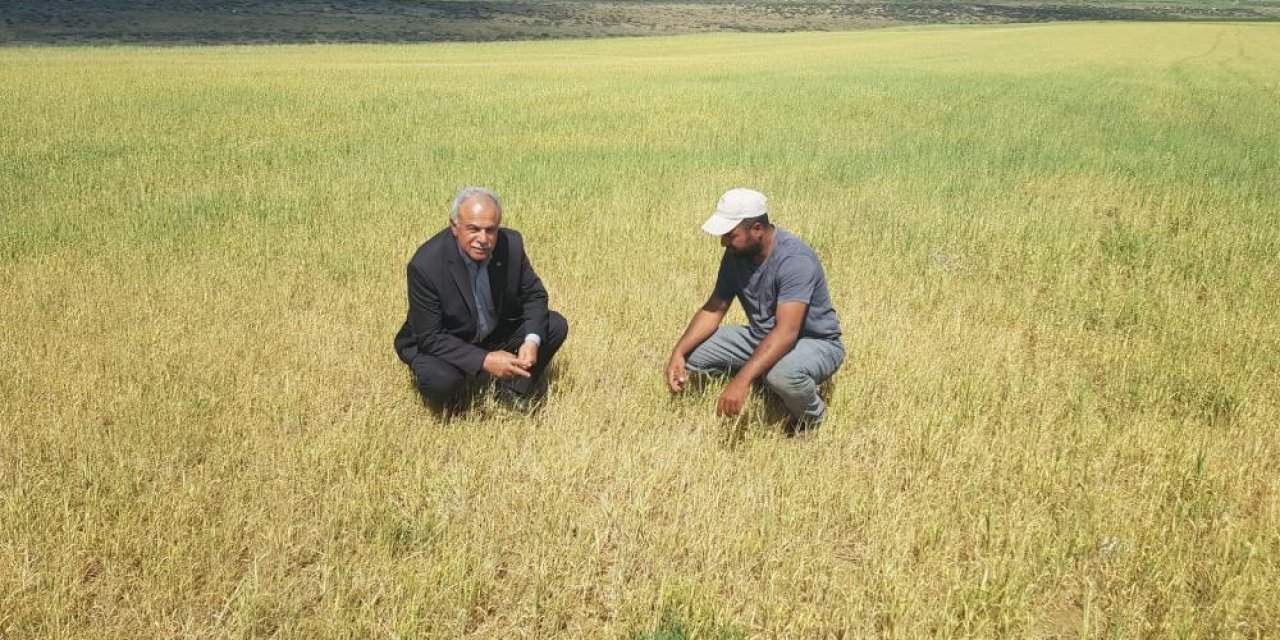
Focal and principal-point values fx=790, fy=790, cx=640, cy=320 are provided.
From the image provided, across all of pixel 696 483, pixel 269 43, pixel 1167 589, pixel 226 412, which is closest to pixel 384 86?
pixel 226 412

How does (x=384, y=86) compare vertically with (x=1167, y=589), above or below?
above

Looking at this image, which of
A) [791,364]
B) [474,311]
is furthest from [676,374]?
[474,311]

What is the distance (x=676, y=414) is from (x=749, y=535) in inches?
55.5

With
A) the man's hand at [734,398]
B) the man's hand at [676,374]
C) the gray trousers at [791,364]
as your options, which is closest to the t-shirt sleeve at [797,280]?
the gray trousers at [791,364]

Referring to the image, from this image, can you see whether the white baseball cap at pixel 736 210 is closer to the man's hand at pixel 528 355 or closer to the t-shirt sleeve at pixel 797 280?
the t-shirt sleeve at pixel 797 280

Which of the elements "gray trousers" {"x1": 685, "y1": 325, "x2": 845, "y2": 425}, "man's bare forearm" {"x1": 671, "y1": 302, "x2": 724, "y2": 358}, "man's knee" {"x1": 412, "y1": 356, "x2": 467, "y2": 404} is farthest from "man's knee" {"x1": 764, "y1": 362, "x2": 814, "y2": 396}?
"man's knee" {"x1": 412, "y1": 356, "x2": 467, "y2": 404}

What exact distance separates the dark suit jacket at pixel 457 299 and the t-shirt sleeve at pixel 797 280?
153 centimetres

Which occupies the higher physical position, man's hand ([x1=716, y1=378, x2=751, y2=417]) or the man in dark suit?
the man in dark suit

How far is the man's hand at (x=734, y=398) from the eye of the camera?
4285mm

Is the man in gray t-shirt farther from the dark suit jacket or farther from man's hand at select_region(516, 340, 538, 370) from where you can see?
the dark suit jacket

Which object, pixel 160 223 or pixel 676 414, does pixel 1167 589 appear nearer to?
pixel 676 414

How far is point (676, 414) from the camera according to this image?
15.9 ft

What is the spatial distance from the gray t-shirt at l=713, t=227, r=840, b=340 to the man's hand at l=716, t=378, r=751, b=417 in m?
0.51

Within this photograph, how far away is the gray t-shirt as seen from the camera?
14.4 feet
